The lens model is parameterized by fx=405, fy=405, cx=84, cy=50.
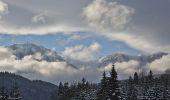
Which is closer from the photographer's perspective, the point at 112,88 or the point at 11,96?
the point at 112,88

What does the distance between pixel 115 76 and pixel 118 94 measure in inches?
90.1

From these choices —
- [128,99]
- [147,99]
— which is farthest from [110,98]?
[128,99]

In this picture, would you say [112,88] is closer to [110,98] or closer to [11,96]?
[110,98]

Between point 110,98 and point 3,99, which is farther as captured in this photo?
point 3,99

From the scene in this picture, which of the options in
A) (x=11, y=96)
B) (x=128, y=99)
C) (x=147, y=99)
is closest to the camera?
(x=11, y=96)

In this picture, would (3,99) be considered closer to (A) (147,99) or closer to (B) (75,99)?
(A) (147,99)

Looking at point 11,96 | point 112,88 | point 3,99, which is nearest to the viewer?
point 112,88

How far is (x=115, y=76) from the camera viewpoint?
1946 inches

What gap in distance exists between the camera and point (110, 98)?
48.9 meters

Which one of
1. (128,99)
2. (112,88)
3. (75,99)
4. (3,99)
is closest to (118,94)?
(112,88)

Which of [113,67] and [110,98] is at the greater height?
[113,67]

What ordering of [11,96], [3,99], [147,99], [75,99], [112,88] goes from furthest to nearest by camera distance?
[75,99]
[147,99]
[11,96]
[3,99]
[112,88]

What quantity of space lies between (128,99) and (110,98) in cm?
12298

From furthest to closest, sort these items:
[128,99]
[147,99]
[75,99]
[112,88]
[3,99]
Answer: [75,99]
[128,99]
[147,99]
[3,99]
[112,88]
